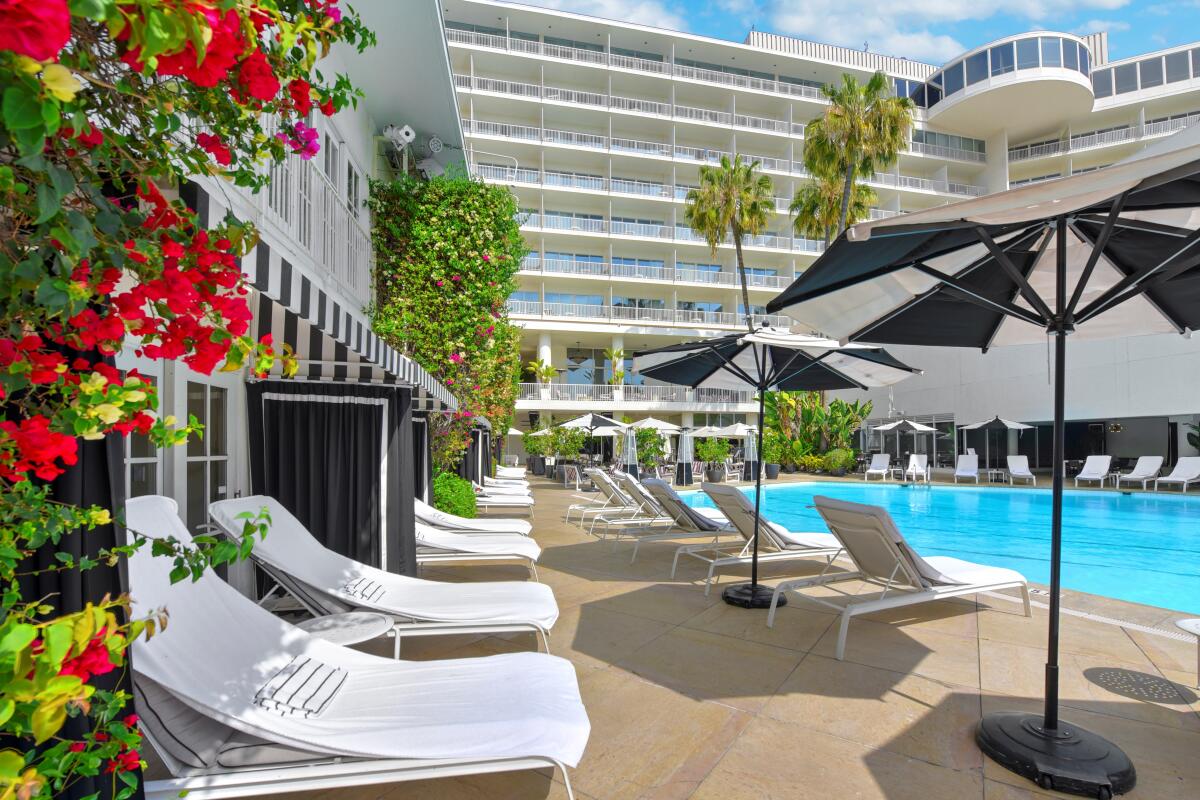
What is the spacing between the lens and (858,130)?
72.5 ft

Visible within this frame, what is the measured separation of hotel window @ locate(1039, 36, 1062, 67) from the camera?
108ft

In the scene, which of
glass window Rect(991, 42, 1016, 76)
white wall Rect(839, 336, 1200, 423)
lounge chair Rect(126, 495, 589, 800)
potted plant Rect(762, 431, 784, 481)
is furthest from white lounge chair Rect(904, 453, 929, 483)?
glass window Rect(991, 42, 1016, 76)

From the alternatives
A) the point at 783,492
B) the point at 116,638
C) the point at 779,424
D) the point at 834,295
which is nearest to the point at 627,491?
the point at 834,295

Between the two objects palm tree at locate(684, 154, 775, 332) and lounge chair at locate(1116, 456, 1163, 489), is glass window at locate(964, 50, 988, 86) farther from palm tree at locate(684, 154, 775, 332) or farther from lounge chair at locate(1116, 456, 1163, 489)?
lounge chair at locate(1116, 456, 1163, 489)

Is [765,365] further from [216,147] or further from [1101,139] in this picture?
[1101,139]

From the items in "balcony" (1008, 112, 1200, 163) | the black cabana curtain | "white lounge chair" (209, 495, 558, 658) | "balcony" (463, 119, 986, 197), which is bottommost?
"white lounge chair" (209, 495, 558, 658)

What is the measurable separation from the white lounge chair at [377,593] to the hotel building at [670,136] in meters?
27.7

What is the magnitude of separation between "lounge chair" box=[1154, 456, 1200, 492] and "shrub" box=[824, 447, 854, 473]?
31.4ft

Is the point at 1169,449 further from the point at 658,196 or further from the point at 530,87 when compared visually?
the point at 530,87

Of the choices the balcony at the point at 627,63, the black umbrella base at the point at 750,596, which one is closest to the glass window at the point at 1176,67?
the balcony at the point at 627,63

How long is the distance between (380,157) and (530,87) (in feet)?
90.6

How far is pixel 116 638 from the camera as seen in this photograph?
0.83 meters

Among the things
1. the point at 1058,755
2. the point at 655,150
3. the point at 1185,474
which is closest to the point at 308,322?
the point at 1058,755

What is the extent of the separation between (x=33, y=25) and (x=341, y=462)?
4.90 m
